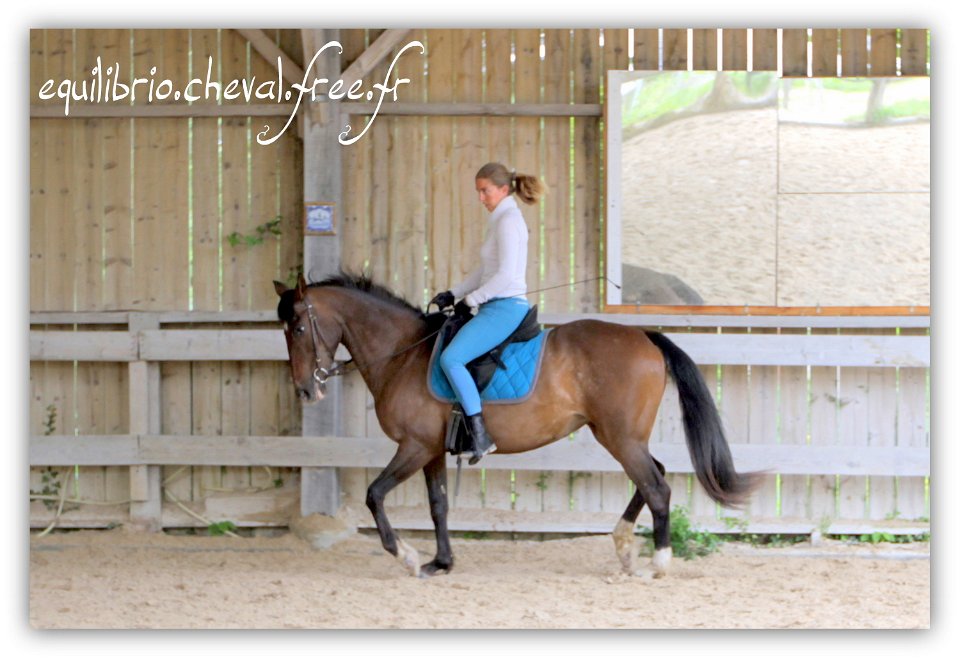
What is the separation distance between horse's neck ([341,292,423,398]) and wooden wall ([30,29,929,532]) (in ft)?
3.81

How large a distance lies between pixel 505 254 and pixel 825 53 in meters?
2.89

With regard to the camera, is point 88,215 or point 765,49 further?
point 88,215

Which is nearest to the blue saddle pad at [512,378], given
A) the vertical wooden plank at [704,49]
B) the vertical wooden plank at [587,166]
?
the vertical wooden plank at [587,166]

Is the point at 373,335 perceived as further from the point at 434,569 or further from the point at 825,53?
the point at 825,53

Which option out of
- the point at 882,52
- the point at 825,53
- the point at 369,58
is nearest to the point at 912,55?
the point at 882,52

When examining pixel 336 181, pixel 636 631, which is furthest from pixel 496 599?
pixel 336 181

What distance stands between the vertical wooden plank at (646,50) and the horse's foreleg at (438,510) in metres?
3.00

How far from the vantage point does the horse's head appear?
6.30 m

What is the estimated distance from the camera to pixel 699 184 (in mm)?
7395

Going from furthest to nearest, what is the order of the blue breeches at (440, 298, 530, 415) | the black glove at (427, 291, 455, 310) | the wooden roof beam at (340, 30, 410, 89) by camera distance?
the wooden roof beam at (340, 30, 410, 89), the black glove at (427, 291, 455, 310), the blue breeches at (440, 298, 530, 415)

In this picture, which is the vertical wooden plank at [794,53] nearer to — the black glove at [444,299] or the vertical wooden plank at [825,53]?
the vertical wooden plank at [825,53]

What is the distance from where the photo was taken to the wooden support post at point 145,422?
7676 mm

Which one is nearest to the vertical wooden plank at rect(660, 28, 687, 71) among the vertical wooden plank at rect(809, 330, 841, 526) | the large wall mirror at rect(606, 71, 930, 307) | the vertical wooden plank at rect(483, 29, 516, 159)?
the large wall mirror at rect(606, 71, 930, 307)

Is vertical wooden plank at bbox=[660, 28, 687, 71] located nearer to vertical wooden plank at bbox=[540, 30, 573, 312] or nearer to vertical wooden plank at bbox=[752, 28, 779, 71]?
vertical wooden plank at bbox=[752, 28, 779, 71]
